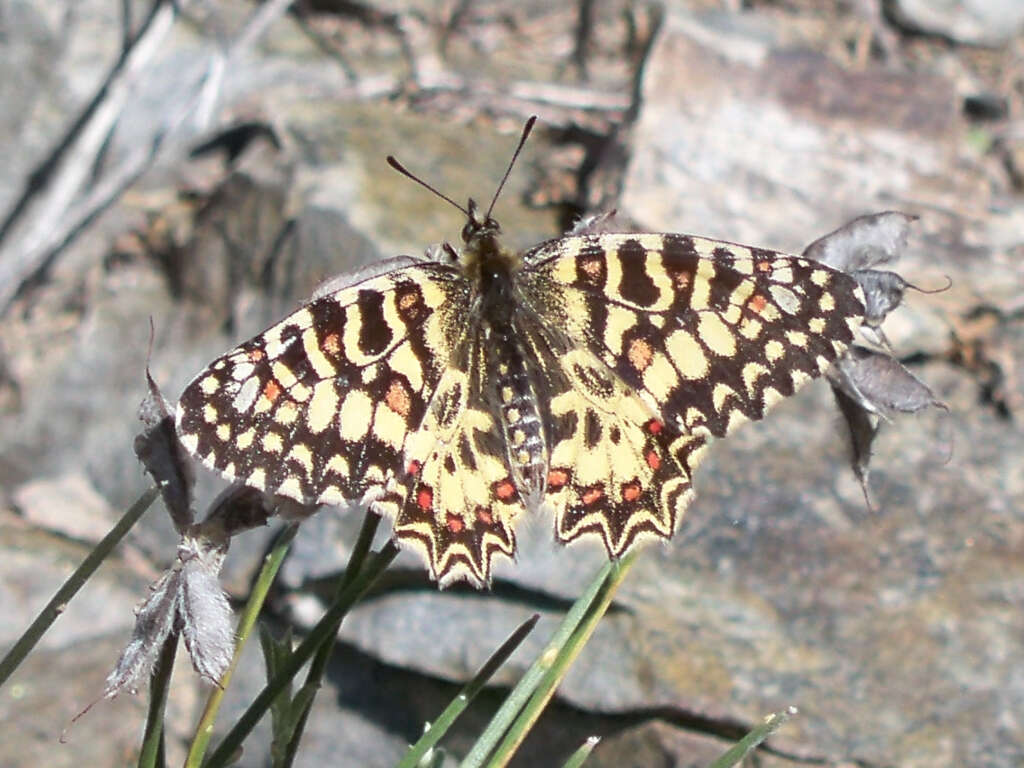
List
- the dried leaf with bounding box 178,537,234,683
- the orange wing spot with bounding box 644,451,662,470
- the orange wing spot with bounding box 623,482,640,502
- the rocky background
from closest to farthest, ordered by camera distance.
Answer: the dried leaf with bounding box 178,537,234,683
the orange wing spot with bounding box 623,482,640,502
the orange wing spot with bounding box 644,451,662,470
the rocky background

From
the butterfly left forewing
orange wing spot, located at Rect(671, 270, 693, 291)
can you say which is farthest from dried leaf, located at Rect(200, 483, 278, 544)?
orange wing spot, located at Rect(671, 270, 693, 291)

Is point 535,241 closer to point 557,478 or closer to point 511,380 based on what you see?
point 511,380

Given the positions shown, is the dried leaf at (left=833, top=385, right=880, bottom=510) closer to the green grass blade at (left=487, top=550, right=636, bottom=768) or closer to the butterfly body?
the butterfly body

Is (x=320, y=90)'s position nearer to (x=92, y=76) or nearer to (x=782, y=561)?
(x=92, y=76)

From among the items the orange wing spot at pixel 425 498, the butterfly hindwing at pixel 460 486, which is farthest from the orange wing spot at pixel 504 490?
the orange wing spot at pixel 425 498

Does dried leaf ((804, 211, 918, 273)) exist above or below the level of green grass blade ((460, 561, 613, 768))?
above

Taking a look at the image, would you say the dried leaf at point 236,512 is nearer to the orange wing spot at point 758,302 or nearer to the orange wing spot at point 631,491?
the orange wing spot at point 631,491
